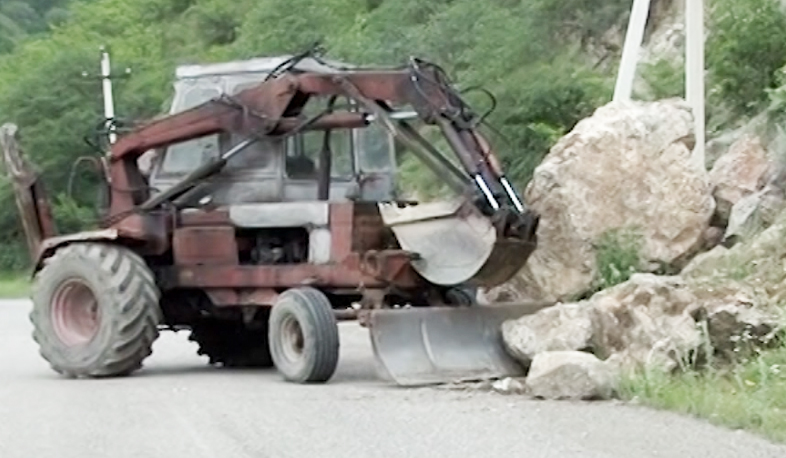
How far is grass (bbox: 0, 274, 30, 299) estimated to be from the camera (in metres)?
50.1

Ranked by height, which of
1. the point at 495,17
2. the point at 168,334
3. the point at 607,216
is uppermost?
the point at 495,17

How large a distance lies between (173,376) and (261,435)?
5581 mm

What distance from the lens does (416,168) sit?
23.5m

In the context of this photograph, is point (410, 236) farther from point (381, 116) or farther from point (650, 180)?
point (650, 180)

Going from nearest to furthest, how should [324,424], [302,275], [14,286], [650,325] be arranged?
1. [324,424]
2. [650,325]
3. [302,275]
4. [14,286]

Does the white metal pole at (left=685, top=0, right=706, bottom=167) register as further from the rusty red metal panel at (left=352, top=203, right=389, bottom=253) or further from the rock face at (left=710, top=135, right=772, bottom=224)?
the rusty red metal panel at (left=352, top=203, right=389, bottom=253)

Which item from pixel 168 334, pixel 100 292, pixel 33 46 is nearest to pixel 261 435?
pixel 100 292

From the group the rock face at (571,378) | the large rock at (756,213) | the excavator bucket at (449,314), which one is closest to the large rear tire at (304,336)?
the excavator bucket at (449,314)

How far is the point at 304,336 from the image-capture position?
16.9 m

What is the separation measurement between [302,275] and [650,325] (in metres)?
3.55

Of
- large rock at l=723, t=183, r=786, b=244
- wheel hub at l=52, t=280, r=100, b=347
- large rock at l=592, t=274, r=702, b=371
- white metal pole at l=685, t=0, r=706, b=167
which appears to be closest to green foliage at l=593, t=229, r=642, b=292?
large rock at l=723, t=183, r=786, b=244

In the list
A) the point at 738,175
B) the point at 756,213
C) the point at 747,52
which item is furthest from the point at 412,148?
the point at 747,52

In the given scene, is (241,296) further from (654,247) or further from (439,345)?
(654,247)

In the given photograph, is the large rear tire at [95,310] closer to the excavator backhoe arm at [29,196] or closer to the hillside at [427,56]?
the excavator backhoe arm at [29,196]
